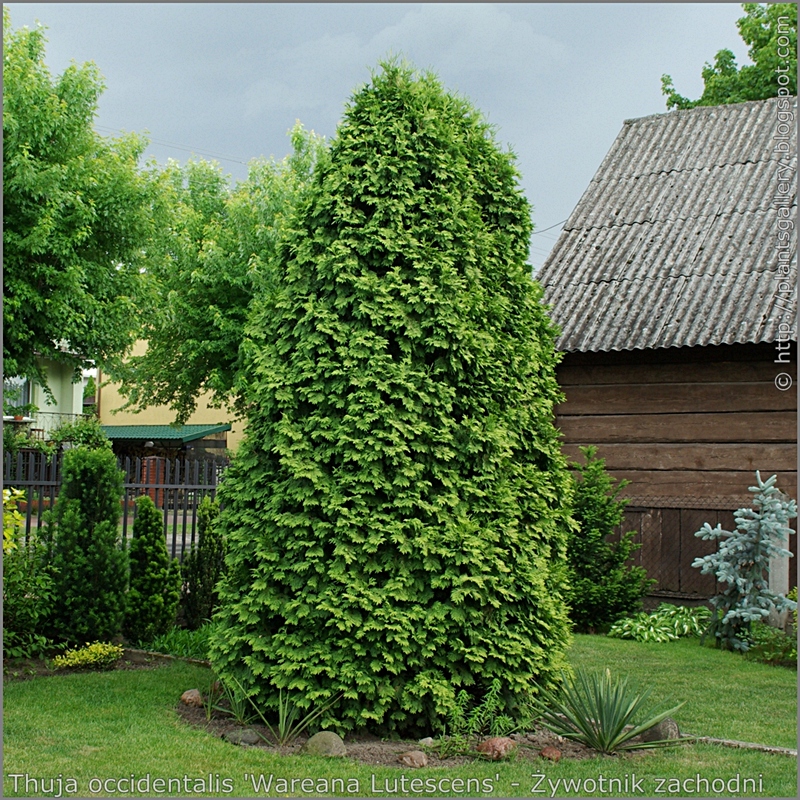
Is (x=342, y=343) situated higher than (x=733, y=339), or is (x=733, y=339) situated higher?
(x=733, y=339)

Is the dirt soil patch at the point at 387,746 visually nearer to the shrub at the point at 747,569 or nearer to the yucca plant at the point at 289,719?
the yucca plant at the point at 289,719

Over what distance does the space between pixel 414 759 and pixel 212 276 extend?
2069cm

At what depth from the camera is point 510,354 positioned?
19.2 feet

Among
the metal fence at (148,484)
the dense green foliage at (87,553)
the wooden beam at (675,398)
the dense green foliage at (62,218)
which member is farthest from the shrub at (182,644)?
the dense green foliage at (62,218)

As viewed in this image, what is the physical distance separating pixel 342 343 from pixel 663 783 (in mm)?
3236

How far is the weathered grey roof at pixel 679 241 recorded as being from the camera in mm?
11164

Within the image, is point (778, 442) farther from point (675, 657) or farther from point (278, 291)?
point (278, 291)

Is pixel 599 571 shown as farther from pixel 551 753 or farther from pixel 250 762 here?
pixel 250 762

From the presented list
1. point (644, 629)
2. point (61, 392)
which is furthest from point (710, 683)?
point (61, 392)

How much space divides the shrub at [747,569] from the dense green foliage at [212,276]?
15402 millimetres

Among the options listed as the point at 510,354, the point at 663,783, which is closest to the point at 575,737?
the point at 663,783

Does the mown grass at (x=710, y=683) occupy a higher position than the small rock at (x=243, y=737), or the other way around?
the small rock at (x=243, y=737)

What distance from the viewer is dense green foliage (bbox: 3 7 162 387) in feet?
54.5

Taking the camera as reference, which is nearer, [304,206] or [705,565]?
[304,206]
